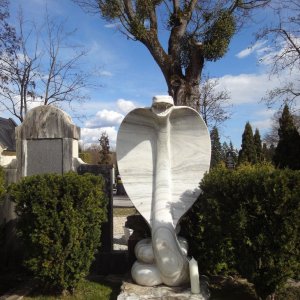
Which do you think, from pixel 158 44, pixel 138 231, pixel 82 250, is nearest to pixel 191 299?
pixel 82 250

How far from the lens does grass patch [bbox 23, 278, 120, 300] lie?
16.0 ft

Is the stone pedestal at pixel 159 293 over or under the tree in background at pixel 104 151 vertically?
under

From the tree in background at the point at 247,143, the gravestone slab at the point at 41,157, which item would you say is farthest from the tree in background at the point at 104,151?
the gravestone slab at the point at 41,157

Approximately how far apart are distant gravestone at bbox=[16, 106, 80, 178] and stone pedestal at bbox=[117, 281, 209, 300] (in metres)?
2.44

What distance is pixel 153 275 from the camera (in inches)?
186

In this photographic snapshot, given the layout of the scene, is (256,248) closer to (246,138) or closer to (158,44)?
(158,44)

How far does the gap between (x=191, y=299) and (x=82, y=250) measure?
1444 mm

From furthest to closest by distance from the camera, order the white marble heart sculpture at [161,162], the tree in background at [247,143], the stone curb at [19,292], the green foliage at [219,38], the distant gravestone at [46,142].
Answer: the tree in background at [247,143], the green foliage at [219,38], the distant gravestone at [46,142], the white marble heart sculpture at [161,162], the stone curb at [19,292]

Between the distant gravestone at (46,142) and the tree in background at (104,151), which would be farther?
the tree in background at (104,151)

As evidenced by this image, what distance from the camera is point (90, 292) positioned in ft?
16.6

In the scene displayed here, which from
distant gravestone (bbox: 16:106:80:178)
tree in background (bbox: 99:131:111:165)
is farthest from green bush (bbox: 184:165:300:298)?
tree in background (bbox: 99:131:111:165)

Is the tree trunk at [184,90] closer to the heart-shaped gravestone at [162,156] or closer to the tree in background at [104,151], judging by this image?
the heart-shaped gravestone at [162,156]

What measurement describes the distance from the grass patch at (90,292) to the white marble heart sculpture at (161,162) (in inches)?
19.3

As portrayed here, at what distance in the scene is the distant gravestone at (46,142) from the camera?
636cm
